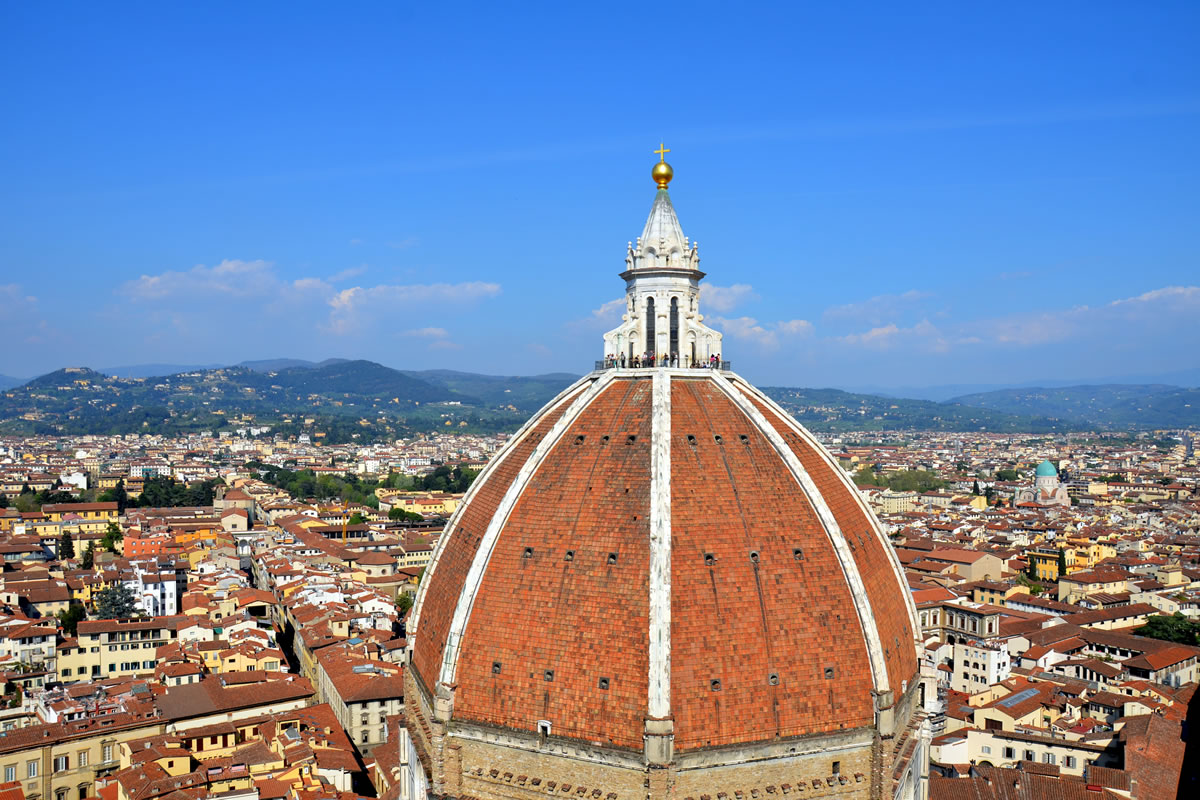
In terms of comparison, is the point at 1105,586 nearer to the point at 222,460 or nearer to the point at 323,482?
the point at 323,482

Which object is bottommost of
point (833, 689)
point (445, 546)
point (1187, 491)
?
point (1187, 491)

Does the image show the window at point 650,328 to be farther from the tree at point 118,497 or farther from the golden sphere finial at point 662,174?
the tree at point 118,497

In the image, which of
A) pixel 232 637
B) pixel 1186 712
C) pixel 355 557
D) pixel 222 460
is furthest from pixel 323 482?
pixel 1186 712

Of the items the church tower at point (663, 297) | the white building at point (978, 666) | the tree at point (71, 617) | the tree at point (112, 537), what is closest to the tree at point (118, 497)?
the tree at point (112, 537)

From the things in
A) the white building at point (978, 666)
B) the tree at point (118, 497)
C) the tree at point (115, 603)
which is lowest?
the white building at point (978, 666)

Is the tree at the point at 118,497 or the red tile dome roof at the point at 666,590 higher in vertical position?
the red tile dome roof at the point at 666,590

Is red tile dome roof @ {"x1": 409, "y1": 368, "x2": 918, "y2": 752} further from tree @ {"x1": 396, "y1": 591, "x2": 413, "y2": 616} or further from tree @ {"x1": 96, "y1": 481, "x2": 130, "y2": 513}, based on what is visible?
tree @ {"x1": 96, "y1": 481, "x2": 130, "y2": 513}
